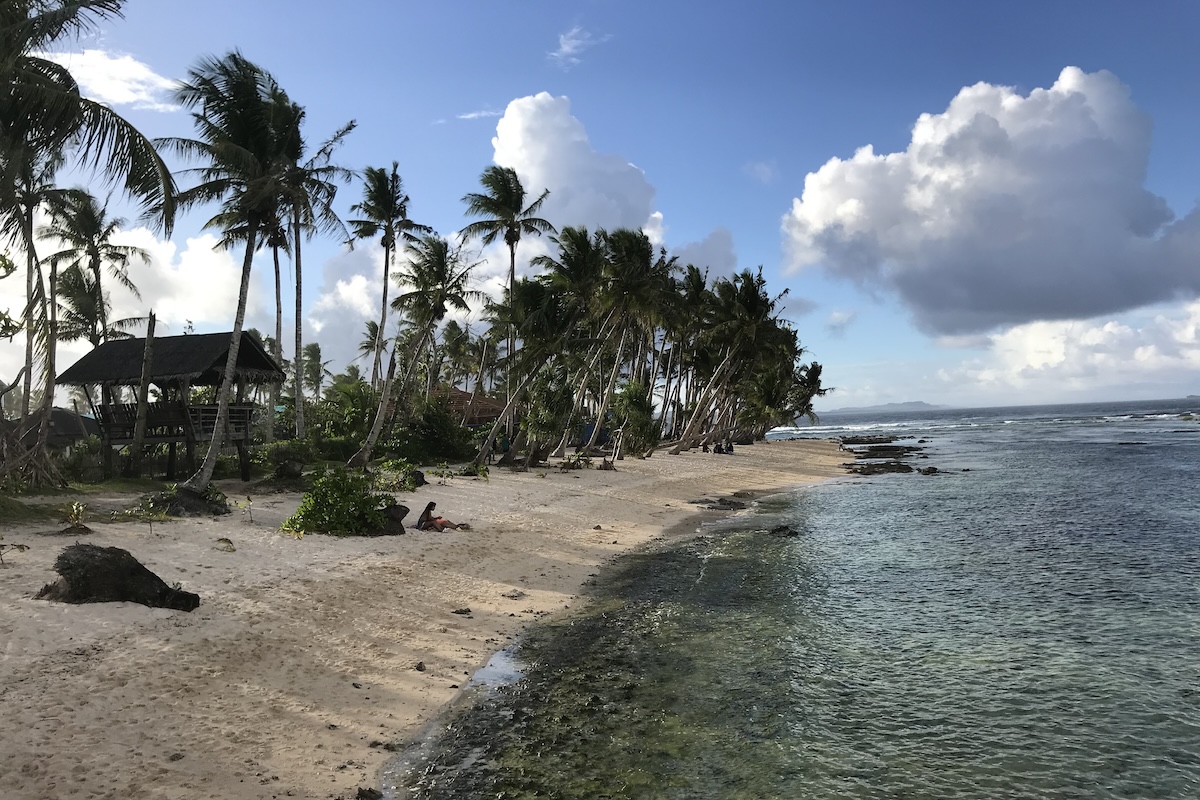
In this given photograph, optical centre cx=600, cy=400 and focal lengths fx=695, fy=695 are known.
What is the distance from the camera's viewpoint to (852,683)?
8.55m

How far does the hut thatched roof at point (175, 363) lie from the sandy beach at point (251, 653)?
813 cm

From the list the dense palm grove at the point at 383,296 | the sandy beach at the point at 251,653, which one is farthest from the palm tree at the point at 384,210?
the sandy beach at the point at 251,653

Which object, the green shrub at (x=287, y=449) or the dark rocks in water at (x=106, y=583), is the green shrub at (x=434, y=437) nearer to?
the green shrub at (x=287, y=449)

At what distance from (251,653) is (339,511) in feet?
21.8

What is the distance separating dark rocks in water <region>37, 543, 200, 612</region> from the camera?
802cm

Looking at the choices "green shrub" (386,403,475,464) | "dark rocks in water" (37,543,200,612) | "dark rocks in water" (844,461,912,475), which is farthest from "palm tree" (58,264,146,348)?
"dark rocks in water" (844,461,912,475)

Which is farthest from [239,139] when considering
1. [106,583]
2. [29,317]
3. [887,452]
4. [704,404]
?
[887,452]

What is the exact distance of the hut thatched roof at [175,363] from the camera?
22609 mm

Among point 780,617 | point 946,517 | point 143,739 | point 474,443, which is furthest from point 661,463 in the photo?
point 143,739

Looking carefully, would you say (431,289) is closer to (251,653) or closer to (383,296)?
(383,296)

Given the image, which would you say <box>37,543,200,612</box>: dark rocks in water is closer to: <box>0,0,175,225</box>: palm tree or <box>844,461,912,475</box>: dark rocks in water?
<box>0,0,175,225</box>: palm tree

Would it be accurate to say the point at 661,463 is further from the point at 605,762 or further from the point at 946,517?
the point at 605,762

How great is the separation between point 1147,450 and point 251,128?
5764 cm

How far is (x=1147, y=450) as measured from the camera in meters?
48.9
